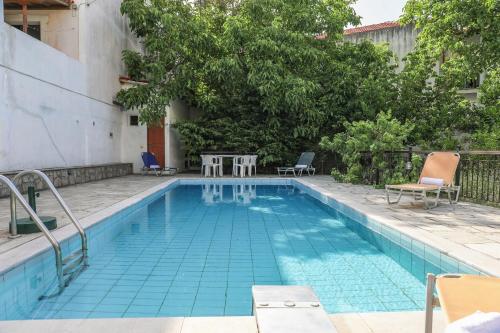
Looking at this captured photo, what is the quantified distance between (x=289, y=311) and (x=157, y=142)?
14.4m

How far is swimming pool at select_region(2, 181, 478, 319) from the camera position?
11.0ft

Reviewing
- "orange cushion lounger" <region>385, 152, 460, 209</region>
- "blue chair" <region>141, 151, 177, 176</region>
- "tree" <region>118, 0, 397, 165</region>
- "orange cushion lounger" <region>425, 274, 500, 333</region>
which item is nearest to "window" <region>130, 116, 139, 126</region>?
"tree" <region>118, 0, 397, 165</region>

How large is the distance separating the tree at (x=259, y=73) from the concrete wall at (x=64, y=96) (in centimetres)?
96

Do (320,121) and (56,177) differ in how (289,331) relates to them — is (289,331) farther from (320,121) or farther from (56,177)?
(320,121)

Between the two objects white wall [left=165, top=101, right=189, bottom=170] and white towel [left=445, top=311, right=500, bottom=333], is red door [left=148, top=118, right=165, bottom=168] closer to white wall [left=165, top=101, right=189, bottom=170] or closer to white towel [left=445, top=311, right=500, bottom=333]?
white wall [left=165, top=101, right=189, bottom=170]

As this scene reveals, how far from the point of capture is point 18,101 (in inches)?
356

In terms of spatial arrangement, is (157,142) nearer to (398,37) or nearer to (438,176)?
(438,176)

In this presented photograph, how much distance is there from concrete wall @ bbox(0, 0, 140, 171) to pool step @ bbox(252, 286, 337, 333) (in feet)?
26.8

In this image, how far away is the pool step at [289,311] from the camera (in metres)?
1.90

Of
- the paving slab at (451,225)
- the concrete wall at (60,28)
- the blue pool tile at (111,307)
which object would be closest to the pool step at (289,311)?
the blue pool tile at (111,307)

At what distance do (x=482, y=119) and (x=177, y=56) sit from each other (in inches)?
449

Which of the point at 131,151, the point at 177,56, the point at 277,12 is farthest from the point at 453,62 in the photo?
Result: the point at 131,151

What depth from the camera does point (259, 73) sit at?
14492mm

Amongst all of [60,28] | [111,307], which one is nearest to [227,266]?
[111,307]
